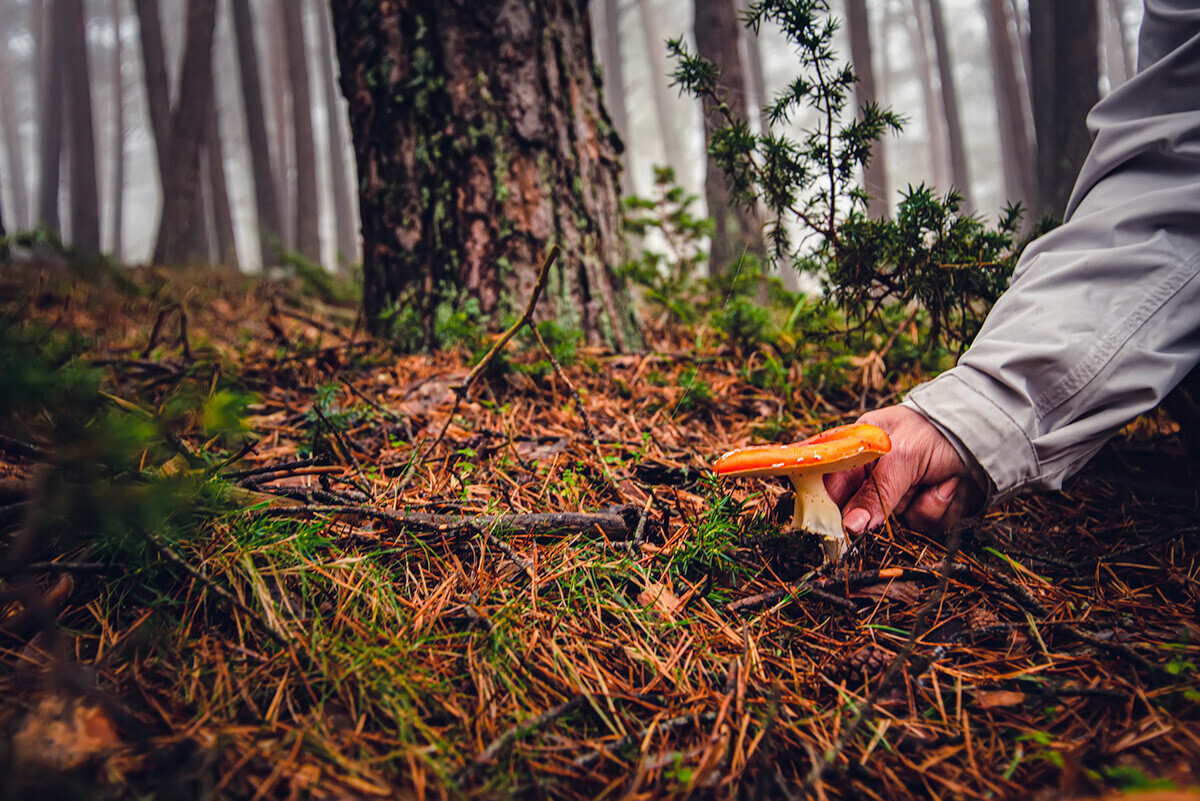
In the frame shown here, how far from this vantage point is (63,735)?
908mm

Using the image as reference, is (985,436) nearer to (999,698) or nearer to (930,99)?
(999,698)

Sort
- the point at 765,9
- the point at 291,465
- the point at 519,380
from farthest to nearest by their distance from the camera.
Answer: the point at 519,380
the point at 765,9
the point at 291,465

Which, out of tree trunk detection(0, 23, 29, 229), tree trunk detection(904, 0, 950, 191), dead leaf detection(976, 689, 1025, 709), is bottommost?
dead leaf detection(976, 689, 1025, 709)

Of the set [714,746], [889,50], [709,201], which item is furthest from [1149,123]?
[889,50]

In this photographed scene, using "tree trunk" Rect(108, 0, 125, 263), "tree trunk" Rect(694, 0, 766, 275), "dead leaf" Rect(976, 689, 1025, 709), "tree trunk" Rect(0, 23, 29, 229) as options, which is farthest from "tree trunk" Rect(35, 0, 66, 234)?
"tree trunk" Rect(0, 23, 29, 229)

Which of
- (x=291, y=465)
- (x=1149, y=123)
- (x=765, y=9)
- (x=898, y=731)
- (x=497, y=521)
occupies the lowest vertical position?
(x=898, y=731)

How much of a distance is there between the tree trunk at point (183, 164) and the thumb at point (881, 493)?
8.19 m

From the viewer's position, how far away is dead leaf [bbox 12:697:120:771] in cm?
87

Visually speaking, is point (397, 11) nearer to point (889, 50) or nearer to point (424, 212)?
point (424, 212)

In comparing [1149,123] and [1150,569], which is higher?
[1149,123]

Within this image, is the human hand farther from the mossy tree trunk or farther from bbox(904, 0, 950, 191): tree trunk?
bbox(904, 0, 950, 191): tree trunk

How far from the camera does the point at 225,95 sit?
108 ft

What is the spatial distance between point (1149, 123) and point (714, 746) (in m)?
1.81

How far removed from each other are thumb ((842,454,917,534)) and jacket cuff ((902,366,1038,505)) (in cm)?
13
